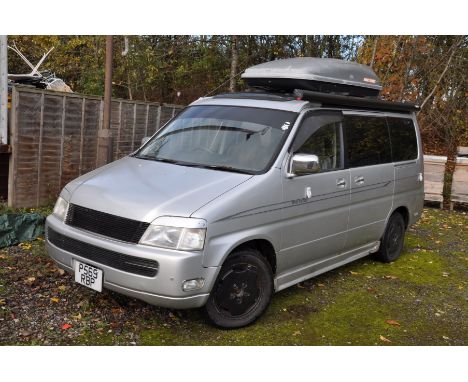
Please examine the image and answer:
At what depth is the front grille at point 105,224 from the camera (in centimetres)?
349

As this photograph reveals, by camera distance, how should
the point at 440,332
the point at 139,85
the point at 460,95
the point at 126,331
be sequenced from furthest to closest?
1. the point at 460,95
2. the point at 139,85
3. the point at 440,332
4. the point at 126,331

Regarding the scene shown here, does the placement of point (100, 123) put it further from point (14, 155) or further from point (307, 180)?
point (307, 180)

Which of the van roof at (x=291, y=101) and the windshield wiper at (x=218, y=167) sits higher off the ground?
the van roof at (x=291, y=101)

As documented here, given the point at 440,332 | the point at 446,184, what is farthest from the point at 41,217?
the point at 446,184

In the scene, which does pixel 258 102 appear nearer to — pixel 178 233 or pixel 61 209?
pixel 178 233

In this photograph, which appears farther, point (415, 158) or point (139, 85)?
point (139, 85)

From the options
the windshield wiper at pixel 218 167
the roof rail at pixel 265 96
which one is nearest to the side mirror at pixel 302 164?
the windshield wiper at pixel 218 167

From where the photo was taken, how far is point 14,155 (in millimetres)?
6957

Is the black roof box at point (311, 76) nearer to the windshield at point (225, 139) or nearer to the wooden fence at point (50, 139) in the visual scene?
the windshield at point (225, 139)

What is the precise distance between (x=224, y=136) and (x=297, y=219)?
1.06 meters

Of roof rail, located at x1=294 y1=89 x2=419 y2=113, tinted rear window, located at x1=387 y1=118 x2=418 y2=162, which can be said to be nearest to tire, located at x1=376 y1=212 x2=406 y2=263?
tinted rear window, located at x1=387 y1=118 x2=418 y2=162

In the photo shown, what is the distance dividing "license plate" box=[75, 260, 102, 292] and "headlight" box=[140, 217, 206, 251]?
1.90ft

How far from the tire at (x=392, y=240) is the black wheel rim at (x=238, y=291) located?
2.71 meters

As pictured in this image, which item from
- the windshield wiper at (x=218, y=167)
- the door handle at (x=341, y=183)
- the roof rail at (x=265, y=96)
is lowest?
the door handle at (x=341, y=183)
